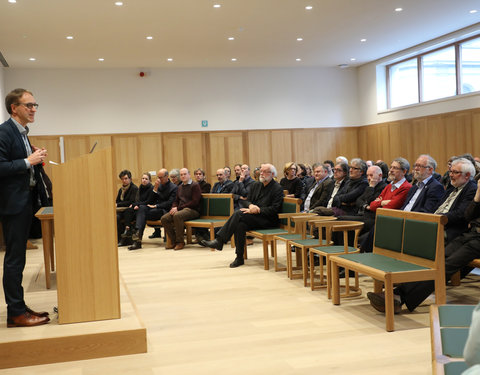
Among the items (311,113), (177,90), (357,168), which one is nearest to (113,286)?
(357,168)

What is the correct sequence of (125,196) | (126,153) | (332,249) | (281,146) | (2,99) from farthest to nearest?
(281,146) < (126,153) < (2,99) < (125,196) < (332,249)

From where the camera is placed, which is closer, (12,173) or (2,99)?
(12,173)

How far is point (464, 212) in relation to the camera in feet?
14.6

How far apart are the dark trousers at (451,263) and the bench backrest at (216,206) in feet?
13.7

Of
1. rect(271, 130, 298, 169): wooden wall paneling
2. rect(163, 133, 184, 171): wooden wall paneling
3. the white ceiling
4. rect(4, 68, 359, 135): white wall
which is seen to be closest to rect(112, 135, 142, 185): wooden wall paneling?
rect(4, 68, 359, 135): white wall

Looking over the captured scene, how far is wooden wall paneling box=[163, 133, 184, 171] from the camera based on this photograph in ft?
44.1

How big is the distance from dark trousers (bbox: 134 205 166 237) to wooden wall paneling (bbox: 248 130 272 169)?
530cm

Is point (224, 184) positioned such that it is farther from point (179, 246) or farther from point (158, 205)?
point (179, 246)

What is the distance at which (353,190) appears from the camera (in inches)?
244

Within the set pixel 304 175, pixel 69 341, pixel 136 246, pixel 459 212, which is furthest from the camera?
pixel 304 175

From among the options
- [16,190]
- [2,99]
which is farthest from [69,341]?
[2,99]

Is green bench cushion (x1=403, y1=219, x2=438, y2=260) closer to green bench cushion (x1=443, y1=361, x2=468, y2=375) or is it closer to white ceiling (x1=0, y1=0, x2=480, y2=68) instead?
green bench cushion (x1=443, y1=361, x2=468, y2=375)

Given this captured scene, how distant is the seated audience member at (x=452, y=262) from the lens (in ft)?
13.6

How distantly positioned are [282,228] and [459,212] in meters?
2.58
